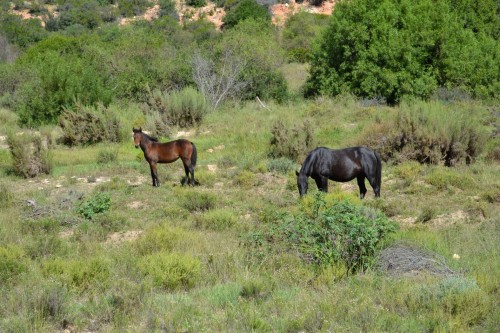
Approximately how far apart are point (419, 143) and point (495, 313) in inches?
447

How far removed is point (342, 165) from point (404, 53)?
15.2 m

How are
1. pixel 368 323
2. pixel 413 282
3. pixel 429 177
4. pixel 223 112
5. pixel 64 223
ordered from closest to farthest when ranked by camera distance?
pixel 368 323 < pixel 413 282 < pixel 64 223 < pixel 429 177 < pixel 223 112

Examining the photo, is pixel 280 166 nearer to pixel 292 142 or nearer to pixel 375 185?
Answer: pixel 292 142

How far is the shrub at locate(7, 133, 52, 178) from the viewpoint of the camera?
54.0 feet

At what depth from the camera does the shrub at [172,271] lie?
23.3 feet

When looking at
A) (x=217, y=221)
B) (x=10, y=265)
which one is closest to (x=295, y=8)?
(x=217, y=221)

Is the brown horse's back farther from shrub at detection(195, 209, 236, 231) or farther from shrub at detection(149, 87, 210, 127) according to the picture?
shrub at detection(149, 87, 210, 127)

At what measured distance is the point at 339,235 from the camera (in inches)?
302

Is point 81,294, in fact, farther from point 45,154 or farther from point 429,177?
point 45,154

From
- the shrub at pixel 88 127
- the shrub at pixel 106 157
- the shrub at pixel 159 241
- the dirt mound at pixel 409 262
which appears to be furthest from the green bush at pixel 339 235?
the shrub at pixel 88 127

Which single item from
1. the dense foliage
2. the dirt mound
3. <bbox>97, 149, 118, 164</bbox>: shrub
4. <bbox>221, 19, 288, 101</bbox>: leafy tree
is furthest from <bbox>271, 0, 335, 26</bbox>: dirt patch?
the dirt mound

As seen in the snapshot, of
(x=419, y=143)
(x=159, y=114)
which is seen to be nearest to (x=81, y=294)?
(x=419, y=143)

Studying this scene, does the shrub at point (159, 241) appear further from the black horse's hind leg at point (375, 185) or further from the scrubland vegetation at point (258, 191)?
the black horse's hind leg at point (375, 185)

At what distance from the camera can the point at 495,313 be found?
5.81m
